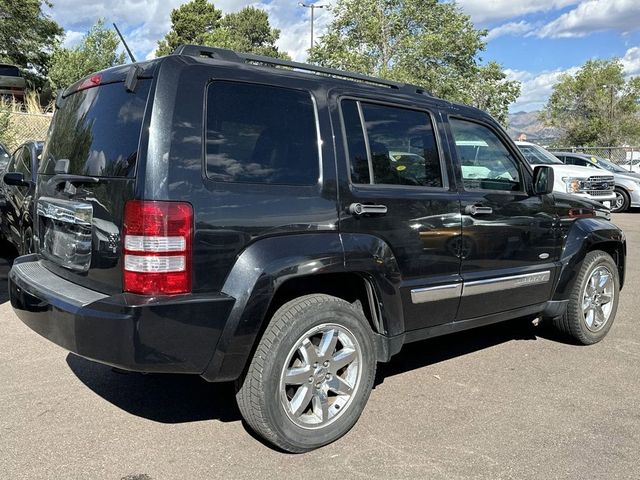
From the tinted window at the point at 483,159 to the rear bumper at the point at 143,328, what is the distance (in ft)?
6.80

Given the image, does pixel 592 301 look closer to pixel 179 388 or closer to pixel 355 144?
pixel 355 144

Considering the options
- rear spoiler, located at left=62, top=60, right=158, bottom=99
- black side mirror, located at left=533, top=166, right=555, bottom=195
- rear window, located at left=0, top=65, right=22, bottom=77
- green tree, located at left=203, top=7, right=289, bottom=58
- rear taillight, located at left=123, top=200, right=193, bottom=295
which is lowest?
rear taillight, located at left=123, top=200, right=193, bottom=295

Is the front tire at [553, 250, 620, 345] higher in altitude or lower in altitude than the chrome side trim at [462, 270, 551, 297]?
lower

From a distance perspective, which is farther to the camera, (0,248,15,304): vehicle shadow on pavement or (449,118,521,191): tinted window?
(0,248,15,304): vehicle shadow on pavement

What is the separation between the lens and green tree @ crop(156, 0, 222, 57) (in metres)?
48.7

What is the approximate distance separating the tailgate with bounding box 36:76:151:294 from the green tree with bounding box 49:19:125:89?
2534cm

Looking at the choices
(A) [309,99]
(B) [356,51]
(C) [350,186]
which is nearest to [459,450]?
(C) [350,186]

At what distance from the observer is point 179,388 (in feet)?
13.3

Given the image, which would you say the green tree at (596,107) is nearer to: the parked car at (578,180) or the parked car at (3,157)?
the parked car at (578,180)

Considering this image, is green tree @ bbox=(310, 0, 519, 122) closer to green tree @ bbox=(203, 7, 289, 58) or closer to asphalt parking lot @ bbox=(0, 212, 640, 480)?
asphalt parking lot @ bbox=(0, 212, 640, 480)

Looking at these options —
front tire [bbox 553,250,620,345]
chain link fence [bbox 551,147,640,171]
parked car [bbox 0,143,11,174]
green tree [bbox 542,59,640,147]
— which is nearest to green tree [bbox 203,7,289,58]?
green tree [bbox 542,59,640,147]

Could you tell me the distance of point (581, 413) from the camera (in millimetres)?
3754

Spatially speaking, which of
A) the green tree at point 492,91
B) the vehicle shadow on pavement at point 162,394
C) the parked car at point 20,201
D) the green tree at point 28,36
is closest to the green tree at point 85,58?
the green tree at point 28,36

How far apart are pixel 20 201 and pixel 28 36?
2494 centimetres
